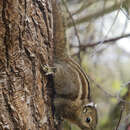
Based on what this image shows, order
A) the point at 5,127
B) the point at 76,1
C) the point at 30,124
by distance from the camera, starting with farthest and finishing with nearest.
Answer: the point at 76,1, the point at 30,124, the point at 5,127

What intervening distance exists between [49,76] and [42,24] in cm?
39

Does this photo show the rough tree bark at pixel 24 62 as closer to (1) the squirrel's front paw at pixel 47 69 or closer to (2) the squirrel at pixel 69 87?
(1) the squirrel's front paw at pixel 47 69

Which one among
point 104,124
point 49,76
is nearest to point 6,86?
point 49,76

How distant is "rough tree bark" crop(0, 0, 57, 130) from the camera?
1.33 meters

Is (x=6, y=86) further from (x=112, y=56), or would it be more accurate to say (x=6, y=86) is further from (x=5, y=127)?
(x=112, y=56)

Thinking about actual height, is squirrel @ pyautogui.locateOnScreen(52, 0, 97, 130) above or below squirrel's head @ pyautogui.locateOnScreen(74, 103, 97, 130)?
above

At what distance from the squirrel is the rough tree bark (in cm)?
25

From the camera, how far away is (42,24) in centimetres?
150

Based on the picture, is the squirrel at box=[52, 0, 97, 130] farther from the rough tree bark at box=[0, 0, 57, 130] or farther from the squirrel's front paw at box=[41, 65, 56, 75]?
the rough tree bark at box=[0, 0, 57, 130]

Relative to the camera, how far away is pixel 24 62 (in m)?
1.42

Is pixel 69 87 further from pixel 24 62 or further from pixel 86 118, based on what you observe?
pixel 24 62

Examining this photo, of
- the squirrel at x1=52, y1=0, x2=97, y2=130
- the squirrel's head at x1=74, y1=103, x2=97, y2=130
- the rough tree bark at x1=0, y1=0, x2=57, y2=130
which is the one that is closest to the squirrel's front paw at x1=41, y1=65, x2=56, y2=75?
the rough tree bark at x1=0, y1=0, x2=57, y2=130

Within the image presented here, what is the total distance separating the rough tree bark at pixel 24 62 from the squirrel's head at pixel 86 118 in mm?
506

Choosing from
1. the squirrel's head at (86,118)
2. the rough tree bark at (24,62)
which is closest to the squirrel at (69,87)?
the squirrel's head at (86,118)
